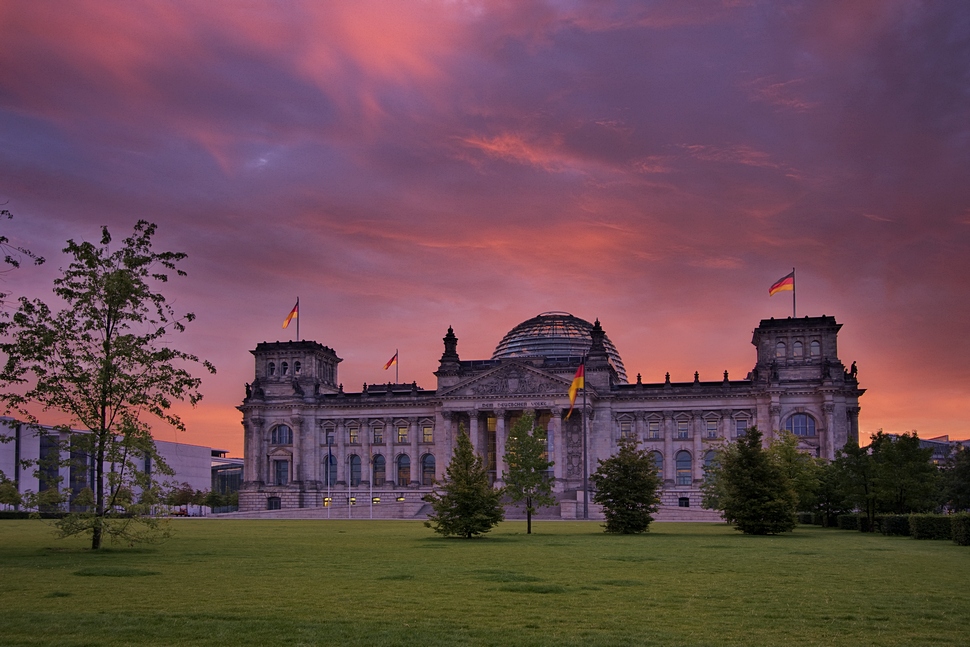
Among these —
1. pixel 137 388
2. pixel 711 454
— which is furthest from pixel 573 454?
pixel 137 388

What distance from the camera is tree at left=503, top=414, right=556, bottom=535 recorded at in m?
65.4

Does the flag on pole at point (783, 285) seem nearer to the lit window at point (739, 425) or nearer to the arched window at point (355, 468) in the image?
the lit window at point (739, 425)

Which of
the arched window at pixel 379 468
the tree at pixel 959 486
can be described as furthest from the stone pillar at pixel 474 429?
the tree at pixel 959 486

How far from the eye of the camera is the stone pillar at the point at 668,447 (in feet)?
405

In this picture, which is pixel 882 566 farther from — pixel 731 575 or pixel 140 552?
pixel 140 552

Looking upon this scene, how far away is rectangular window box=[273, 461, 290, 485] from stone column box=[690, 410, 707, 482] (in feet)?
183

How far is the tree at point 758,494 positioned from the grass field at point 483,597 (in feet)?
56.2

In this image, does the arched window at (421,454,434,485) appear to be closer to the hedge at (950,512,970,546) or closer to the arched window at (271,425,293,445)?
the arched window at (271,425,293,445)

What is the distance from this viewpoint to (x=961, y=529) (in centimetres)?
4531

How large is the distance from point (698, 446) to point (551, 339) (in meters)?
32.6

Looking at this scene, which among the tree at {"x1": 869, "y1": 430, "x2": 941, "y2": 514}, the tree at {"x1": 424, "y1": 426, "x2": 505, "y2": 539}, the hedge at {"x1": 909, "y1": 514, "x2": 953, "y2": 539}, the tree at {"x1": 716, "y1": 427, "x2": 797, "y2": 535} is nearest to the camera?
the hedge at {"x1": 909, "y1": 514, "x2": 953, "y2": 539}

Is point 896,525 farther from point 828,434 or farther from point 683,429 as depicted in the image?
point 683,429

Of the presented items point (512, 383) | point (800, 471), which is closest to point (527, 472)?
point (800, 471)

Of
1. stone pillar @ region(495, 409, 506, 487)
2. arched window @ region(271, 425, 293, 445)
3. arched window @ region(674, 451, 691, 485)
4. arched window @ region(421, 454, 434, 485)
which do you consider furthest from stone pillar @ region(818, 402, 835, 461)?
arched window @ region(271, 425, 293, 445)
